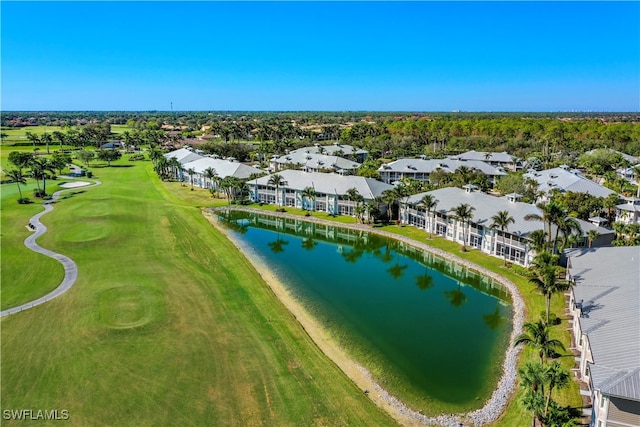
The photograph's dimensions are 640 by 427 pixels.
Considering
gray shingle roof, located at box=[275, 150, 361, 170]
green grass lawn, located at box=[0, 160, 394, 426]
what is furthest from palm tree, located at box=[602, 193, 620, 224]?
gray shingle roof, located at box=[275, 150, 361, 170]

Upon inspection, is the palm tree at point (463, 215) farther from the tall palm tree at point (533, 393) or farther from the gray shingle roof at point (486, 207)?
the tall palm tree at point (533, 393)

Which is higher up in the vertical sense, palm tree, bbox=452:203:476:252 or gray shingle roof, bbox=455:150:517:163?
gray shingle roof, bbox=455:150:517:163

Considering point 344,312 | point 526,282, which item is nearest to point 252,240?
point 344,312

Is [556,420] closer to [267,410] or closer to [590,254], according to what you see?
[267,410]

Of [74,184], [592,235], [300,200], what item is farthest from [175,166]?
[592,235]

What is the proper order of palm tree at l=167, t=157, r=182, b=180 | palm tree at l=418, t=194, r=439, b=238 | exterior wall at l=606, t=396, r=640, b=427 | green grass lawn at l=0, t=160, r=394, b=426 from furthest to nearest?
palm tree at l=167, t=157, r=182, b=180 → palm tree at l=418, t=194, r=439, b=238 → green grass lawn at l=0, t=160, r=394, b=426 → exterior wall at l=606, t=396, r=640, b=427

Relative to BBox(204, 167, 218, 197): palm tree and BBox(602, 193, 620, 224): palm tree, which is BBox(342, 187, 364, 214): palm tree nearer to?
BBox(204, 167, 218, 197): palm tree

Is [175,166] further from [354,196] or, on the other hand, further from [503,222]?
[503,222]

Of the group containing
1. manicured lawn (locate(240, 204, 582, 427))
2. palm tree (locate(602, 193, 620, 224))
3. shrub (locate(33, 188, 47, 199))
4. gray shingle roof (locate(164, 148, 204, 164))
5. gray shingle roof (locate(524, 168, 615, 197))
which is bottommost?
manicured lawn (locate(240, 204, 582, 427))
